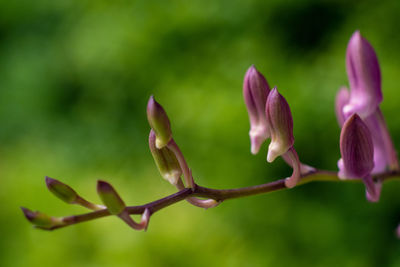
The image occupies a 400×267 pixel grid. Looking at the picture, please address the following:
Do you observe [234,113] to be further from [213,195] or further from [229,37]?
[213,195]

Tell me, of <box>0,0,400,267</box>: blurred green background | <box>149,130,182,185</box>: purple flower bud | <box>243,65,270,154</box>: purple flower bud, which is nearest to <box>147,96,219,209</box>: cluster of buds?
<box>149,130,182,185</box>: purple flower bud

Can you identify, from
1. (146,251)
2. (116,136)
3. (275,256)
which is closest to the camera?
(146,251)

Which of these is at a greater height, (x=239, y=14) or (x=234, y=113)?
(x=239, y=14)

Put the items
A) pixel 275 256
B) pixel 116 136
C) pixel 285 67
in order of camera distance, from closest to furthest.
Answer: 1. pixel 275 256
2. pixel 285 67
3. pixel 116 136

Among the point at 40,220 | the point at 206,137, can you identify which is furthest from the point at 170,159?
the point at 206,137

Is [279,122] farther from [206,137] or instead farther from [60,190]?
[206,137]

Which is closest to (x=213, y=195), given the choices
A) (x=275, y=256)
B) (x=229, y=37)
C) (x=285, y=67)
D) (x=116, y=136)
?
(x=275, y=256)

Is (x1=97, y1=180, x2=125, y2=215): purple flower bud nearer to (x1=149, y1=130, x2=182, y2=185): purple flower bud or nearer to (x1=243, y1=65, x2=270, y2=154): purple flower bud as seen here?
(x1=149, y1=130, x2=182, y2=185): purple flower bud
